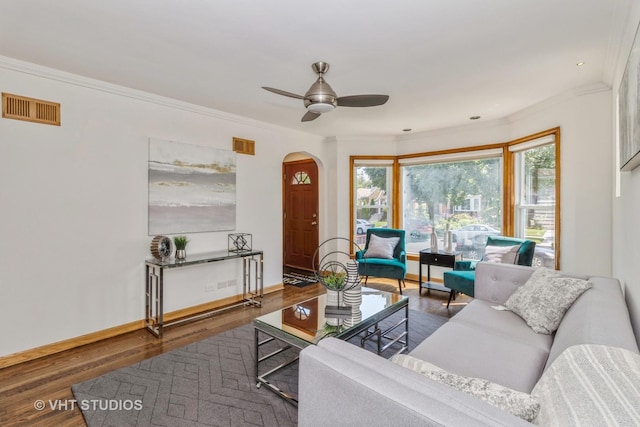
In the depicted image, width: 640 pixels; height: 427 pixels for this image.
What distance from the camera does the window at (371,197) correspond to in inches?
218

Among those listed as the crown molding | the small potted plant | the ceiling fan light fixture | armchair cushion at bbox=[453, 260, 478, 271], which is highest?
the crown molding

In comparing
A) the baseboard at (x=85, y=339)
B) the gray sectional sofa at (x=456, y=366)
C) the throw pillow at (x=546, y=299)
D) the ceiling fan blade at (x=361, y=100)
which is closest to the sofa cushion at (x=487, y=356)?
the gray sectional sofa at (x=456, y=366)

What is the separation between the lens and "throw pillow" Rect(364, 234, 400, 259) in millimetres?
4664

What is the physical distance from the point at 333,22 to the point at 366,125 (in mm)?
2717

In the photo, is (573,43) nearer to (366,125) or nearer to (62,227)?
(366,125)

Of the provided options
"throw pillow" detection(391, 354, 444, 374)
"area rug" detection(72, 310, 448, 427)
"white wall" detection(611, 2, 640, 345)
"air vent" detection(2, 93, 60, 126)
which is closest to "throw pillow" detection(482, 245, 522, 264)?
"white wall" detection(611, 2, 640, 345)

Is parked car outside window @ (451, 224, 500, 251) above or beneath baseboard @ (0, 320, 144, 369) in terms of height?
above

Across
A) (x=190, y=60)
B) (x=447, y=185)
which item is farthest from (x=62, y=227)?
(x=447, y=185)

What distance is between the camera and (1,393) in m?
2.13

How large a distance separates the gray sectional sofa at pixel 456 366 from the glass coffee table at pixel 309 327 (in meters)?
0.47

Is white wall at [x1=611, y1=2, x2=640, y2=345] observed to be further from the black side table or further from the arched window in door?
the arched window in door

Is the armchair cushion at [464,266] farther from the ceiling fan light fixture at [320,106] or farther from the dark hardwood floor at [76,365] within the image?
the ceiling fan light fixture at [320,106]

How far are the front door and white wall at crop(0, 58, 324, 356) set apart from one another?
248 centimetres

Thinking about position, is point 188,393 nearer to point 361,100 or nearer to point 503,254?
point 361,100
